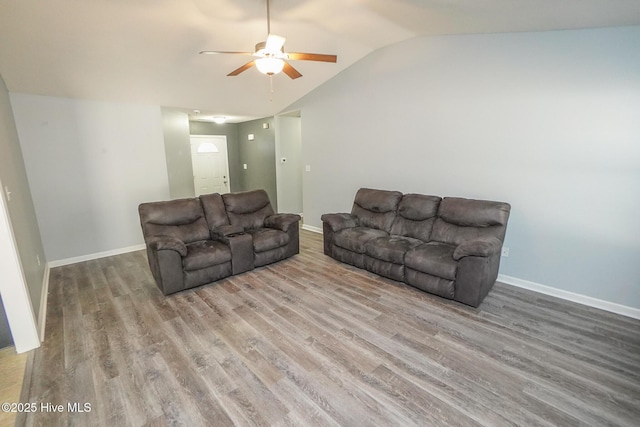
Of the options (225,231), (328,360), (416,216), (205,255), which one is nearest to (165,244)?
(205,255)

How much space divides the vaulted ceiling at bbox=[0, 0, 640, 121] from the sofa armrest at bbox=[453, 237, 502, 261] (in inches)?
79.8

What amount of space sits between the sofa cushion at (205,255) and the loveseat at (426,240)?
1.46m

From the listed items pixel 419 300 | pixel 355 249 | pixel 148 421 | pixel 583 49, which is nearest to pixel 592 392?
pixel 419 300

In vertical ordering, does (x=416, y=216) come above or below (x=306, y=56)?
below

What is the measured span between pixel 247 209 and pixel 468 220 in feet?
9.69

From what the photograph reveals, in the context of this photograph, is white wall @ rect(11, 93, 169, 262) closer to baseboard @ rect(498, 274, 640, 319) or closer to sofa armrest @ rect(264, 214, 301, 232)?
sofa armrest @ rect(264, 214, 301, 232)

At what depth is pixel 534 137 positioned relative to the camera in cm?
306

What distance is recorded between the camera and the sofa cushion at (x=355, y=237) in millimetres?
3717

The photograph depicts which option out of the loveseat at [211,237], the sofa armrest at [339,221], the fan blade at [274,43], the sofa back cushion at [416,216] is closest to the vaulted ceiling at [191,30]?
the fan blade at [274,43]

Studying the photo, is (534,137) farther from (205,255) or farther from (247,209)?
(205,255)

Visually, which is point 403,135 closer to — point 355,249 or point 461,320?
point 355,249

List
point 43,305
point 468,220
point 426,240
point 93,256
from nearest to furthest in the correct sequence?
1. point 43,305
2. point 468,220
3. point 426,240
4. point 93,256

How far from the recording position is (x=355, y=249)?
12.4ft

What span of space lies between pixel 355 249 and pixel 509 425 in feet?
7.68
